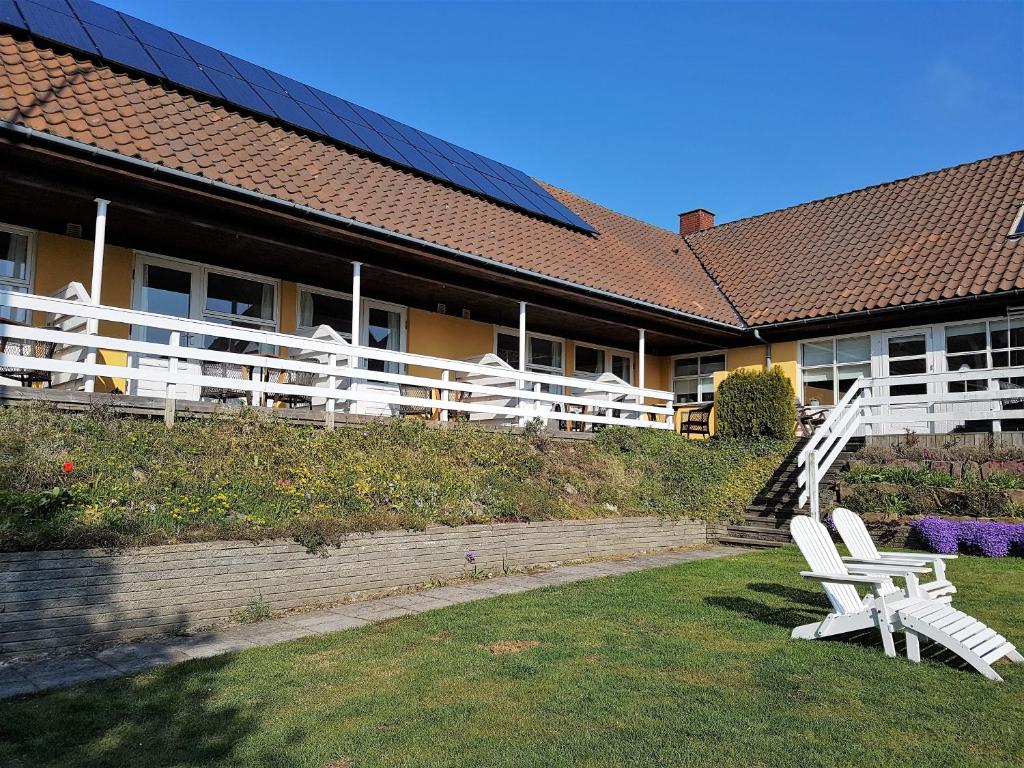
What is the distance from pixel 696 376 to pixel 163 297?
13.1 metres

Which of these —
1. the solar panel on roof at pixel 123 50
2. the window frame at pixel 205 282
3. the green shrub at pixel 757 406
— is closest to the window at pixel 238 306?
the window frame at pixel 205 282

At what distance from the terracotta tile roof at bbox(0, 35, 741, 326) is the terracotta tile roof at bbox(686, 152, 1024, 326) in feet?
5.56

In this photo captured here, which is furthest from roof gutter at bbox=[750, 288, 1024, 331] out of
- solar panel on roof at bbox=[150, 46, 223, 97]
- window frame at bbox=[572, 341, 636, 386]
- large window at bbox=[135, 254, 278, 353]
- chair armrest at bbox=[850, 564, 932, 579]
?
solar panel on roof at bbox=[150, 46, 223, 97]

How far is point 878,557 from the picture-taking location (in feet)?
23.4

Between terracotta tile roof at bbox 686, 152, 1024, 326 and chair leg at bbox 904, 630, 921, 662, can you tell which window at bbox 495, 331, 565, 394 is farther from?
chair leg at bbox 904, 630, 921, 662

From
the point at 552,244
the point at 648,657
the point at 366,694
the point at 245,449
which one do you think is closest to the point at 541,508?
the point at 245,449

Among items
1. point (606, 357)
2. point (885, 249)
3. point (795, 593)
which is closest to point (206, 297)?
point (795, 593)

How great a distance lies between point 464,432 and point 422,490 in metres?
2.25

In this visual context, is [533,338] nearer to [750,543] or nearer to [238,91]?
[750,543]

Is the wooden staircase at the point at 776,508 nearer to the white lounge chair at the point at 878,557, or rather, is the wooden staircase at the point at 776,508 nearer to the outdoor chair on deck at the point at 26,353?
the white lounge chair at the point at 878,557

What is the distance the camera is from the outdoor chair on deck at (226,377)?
10.2 meters

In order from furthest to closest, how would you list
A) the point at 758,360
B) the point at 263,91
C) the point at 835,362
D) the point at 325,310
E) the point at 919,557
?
the point at 758,360 → the point at 835,362 → the point at 263,91 → the point at 325,310 → the point at 919,557

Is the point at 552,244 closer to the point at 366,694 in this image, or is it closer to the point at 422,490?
the point at 422,490

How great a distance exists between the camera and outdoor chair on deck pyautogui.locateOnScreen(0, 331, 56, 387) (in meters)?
9.04
